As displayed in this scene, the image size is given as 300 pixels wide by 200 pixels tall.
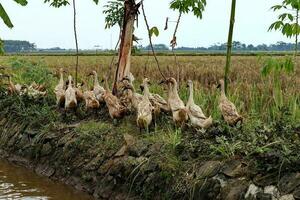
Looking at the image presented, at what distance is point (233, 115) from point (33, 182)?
388cm

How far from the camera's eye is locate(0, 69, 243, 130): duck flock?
7836 mm

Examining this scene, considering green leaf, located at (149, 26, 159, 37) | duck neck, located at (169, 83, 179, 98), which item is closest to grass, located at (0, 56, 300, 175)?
duck neck, located at (169, 83, 179, 98)

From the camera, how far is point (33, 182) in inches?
371

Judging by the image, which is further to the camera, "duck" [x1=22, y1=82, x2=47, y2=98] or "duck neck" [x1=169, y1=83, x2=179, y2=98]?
"duck" [x1=22, y1=82, x2=47, y2=98]

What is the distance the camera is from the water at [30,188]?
840 cm

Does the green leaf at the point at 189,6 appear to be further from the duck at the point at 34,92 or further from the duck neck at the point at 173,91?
the duck at the point at 34,92

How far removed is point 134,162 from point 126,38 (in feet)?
13.8

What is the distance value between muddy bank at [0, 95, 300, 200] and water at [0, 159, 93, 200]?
18cm

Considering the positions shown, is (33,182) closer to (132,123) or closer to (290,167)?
(132,123)

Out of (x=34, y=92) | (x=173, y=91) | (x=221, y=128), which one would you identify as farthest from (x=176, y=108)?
(x=34, y=92)

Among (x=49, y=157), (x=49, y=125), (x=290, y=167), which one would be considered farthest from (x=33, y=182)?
(x=290, y=167)

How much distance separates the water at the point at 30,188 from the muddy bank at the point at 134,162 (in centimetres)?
18

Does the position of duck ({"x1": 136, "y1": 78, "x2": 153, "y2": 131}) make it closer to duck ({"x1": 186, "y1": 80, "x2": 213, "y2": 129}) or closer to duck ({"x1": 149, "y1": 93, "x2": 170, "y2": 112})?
duck ({"x1": 149, "y1": 93, "x2": 170, "y2": 112})

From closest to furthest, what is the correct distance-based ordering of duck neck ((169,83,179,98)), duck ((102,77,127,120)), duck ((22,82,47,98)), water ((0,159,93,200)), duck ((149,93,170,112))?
water ((0,159,93,200)) → duck neck ((169,83,179,98)) → duck ((149,93,170,112)) → duck ((102,77,127,120)) → duck ((22,82,47,98))
